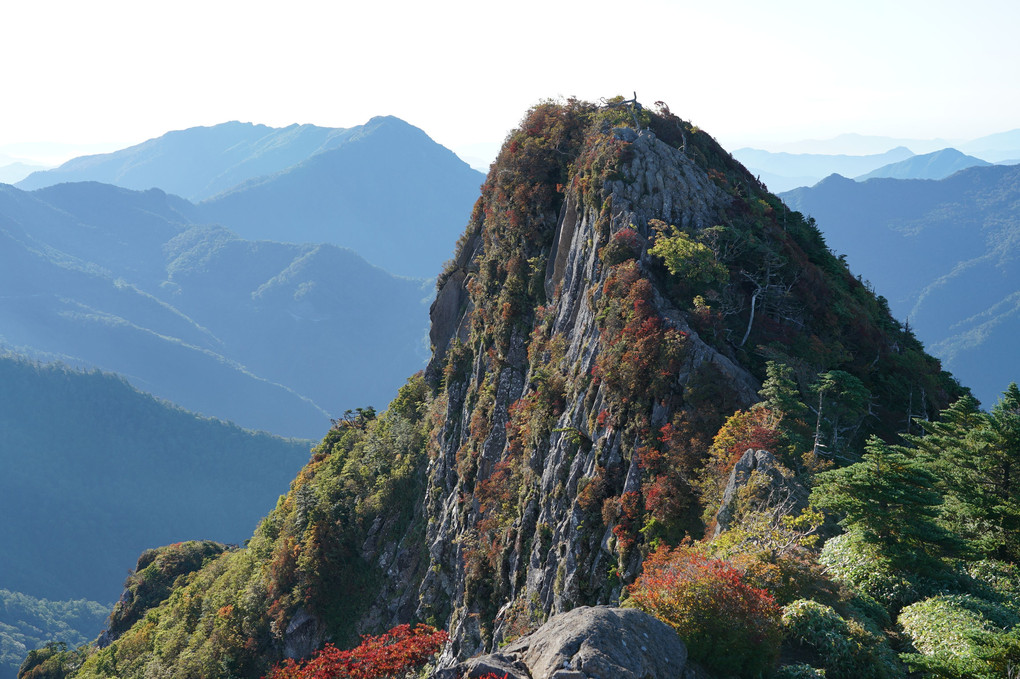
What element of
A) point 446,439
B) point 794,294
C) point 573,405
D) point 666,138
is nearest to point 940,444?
point 794,294

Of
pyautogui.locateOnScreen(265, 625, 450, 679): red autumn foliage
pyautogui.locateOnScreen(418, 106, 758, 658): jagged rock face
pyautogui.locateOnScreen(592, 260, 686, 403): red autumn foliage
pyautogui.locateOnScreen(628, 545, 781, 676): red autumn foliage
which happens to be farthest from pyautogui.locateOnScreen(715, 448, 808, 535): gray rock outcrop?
pyautogui.locateOnScreen(265, 625, 450, 679): red autumn foliage

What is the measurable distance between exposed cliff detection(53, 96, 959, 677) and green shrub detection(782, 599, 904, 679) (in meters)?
7.74

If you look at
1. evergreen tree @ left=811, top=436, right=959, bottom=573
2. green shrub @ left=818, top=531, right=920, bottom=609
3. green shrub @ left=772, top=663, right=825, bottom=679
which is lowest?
green shrub @ left=772, top=663, right=825, bottom=679

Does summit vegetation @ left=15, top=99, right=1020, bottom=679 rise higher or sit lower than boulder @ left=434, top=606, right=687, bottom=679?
higher

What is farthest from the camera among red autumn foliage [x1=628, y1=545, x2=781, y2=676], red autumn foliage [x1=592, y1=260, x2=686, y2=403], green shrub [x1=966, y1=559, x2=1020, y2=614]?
red autumn foliage [x1=592, y1=260, x2=686, y2=403]

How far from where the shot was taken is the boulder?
10.4 m

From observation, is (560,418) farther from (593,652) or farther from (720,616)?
(593,652)

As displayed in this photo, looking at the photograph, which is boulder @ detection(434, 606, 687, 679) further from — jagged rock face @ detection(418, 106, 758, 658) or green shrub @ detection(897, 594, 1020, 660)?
jagged rock face @ detection(418, 106, 758, 658)

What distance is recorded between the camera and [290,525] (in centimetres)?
5288

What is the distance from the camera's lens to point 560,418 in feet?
102

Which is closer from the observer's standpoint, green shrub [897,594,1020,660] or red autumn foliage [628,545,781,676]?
red autumn foliage [628,545,781,676]

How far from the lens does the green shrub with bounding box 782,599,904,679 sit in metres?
12.6

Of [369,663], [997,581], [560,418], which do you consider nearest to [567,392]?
[560,418]

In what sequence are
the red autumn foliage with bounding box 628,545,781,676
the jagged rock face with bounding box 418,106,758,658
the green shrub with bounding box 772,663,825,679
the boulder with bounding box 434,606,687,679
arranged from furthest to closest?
the jagged rock face with bounding box 418,106,758,658 < the green shrub with bounding box 772,663,825,679 < the red autumn foliage with bounding box 628,545,781,676 < the boulder with bounding box 434,606,687,679
